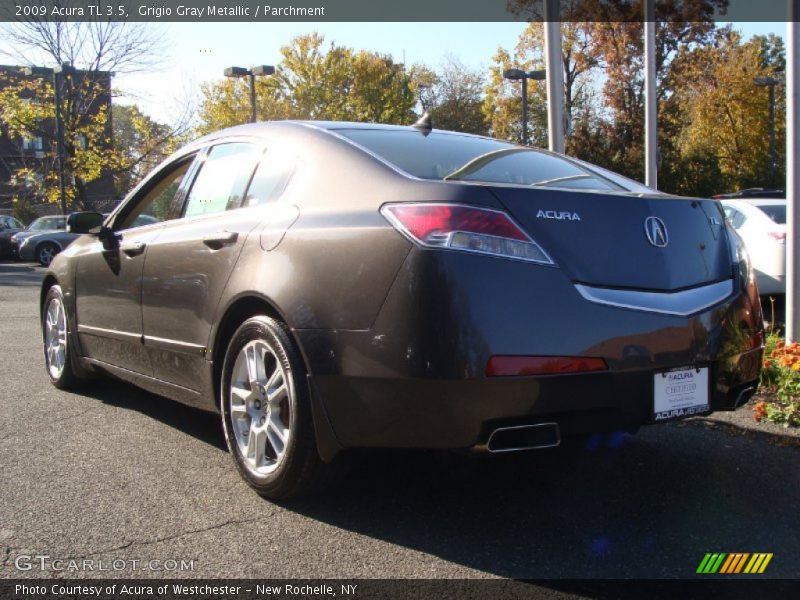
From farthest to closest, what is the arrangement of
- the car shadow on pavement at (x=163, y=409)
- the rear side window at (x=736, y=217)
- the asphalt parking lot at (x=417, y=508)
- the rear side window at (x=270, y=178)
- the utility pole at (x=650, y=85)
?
the utility pole at (x=650, y=85)
the rear side window at (x=736, y=217)
the car shadow on pavement at (x=163, y=409)
the rear side window at (x=270, y=178)
the asphalt parking lot at (x=417, y=508)

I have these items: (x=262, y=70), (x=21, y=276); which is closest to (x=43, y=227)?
(x=21, y=276)

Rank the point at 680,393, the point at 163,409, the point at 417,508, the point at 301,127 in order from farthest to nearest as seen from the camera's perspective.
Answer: the point at 163,409
the point at 301,127
the point at 417,508
the point at 680,393

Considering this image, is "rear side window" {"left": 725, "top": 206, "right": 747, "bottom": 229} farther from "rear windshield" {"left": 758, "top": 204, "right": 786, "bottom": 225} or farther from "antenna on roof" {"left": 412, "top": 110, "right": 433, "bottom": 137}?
"antenna on roof" {"left": 412, "top": 110, "right": 433, "bottom": 137}

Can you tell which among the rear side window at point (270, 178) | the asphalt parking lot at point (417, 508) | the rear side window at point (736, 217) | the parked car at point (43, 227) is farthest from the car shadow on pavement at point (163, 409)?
the parked car at point (43, 227)

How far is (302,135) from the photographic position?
3771 mm

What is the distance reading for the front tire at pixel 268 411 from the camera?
126 inches

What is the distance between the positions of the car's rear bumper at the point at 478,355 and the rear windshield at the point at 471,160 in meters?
0.57

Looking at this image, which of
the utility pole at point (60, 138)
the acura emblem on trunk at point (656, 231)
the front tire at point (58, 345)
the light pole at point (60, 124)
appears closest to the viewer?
the acura emblem on trunk at point (656, 231)

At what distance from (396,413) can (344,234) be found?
2.29ft

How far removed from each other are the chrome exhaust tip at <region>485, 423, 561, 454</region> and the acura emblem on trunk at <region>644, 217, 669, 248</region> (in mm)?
842

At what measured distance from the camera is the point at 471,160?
3.63m

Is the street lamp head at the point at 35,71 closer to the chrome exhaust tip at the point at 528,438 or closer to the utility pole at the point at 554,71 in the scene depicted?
the utility pole at the point at 554,71

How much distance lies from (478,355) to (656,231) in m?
0.95

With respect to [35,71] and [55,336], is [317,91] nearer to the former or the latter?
[35,71]
